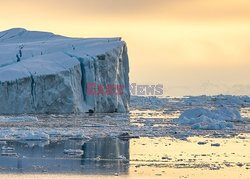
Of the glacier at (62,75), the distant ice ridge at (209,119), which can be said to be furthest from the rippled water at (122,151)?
the glacier at (62,75)

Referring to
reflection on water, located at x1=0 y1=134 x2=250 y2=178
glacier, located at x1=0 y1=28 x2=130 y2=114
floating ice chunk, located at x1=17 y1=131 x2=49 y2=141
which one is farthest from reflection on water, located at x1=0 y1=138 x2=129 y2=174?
glacier, located at x1=0 y1=28 x2=130 y2=114

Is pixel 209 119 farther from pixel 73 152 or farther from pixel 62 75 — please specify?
pixel 73 152

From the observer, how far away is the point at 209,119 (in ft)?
84.7

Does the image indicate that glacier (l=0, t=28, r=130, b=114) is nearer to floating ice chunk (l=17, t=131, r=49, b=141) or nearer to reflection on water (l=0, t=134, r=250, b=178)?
floating ice chunk (l=17, t=131, r=49, b=141)

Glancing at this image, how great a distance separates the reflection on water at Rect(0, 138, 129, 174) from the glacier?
12812 mm

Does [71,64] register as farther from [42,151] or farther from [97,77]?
[42,151]

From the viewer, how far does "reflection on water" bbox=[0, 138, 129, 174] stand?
14.2m

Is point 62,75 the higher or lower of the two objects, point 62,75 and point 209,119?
the higher

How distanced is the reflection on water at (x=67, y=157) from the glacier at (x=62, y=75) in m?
12.8

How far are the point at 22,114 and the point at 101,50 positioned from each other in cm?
626

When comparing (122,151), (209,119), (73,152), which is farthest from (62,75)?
(73,152)

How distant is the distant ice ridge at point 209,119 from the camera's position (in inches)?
936

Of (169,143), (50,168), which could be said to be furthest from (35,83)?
(50,168)

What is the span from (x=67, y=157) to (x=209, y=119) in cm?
1082
